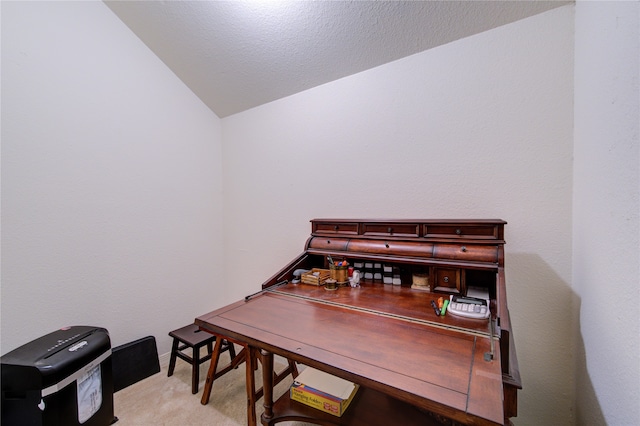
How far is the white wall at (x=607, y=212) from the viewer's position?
688mm

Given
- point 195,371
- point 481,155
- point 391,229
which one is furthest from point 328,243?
point 195,371

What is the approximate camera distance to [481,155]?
1.44m

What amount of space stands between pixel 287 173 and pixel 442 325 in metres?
1.69

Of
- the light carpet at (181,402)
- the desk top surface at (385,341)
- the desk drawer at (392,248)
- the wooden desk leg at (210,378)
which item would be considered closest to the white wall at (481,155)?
the desk drawer at (392,248)

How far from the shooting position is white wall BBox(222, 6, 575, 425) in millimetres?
1267

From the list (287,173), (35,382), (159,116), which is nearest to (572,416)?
(287,173)

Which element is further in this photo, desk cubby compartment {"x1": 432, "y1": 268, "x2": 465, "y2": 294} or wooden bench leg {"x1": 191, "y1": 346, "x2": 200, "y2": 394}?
wooden bench leg {"x1": 191, "y1": 346, "x2": 200, "y2": 394}

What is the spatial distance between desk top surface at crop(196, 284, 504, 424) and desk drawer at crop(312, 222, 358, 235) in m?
0.41

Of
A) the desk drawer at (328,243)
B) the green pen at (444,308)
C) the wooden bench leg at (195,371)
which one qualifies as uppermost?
the desk drawer at (328,243)

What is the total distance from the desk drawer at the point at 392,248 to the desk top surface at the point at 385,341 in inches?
8.6

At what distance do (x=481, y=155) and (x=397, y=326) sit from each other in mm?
1116

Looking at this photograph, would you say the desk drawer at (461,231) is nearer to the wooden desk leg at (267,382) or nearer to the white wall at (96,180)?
the wooden desk leg at (267,382)

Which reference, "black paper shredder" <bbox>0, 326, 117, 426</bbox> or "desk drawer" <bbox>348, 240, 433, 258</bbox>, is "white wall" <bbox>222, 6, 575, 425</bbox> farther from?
"black paper shredder" <bbox>0, 326, 117, 426</bbox>

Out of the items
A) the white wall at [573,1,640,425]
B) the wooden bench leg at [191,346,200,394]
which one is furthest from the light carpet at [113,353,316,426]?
the white wall at [573,1,640,425]
